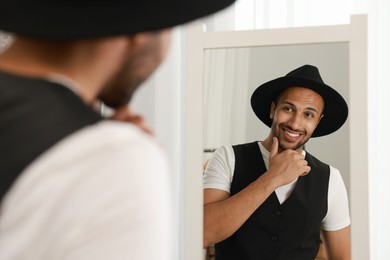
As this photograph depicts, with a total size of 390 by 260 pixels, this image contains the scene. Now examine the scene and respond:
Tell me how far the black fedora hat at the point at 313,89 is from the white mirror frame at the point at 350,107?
36 millimetres

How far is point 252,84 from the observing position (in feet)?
5.03

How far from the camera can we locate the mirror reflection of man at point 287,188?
1.45 meters

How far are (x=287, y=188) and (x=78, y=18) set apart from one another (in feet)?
3.89

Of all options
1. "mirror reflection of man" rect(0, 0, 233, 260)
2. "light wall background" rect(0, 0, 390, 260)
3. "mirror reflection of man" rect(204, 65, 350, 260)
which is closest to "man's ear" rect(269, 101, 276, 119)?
"mirror reflection of man" rect(204, 65, 350, 260)

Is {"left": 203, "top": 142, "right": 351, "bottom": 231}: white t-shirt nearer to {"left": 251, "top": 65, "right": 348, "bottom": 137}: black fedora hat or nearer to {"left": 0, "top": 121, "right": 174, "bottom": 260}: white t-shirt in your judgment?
{"left": 251, "top": 65, "right": 348, "bottom": 137}: black fedora hat

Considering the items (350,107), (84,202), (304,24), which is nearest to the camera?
(84,202)

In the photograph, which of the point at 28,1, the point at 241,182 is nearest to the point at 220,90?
the point at 241,182

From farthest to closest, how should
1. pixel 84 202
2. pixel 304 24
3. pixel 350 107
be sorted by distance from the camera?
pixel 304 24 < pixel 350 107 < pixel 84 202

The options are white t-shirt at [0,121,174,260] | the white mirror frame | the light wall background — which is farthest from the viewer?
the light wall background

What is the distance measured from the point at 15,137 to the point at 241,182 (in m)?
1.21

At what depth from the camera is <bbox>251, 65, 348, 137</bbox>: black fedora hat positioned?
1453 mm

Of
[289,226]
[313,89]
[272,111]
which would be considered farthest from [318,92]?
[289,226]

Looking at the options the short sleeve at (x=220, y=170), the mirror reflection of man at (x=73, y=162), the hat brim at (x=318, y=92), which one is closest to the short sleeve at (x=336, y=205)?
the hat brim at (x=318, y=92)

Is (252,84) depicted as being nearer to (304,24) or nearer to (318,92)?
(318,92)
